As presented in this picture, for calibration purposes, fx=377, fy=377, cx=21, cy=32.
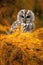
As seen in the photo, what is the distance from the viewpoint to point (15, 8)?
17344mm

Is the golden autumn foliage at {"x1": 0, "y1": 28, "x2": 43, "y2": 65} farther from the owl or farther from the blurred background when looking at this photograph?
the blurred background

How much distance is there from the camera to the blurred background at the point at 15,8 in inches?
658

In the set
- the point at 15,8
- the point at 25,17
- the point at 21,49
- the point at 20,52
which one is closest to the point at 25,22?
the point at 25,17

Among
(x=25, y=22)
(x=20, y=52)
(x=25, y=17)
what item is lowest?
(x=20, y=52)

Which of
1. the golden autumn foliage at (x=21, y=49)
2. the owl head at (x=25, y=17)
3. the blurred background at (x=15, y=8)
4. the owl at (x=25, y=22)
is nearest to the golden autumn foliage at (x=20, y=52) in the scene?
the golden autumn foliage at (x=21, y=49)

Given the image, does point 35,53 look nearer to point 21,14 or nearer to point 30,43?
point 30,43

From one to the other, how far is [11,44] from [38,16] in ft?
26.1

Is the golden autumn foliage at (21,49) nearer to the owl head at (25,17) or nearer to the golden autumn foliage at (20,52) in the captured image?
the golden autumn foliage at (20,52)

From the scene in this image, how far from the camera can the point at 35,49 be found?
32.0ft

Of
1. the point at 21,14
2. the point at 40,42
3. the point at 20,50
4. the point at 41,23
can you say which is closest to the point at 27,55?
the point at 20,50

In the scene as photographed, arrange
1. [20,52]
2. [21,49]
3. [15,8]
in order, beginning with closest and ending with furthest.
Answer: [20,52] < [21,49] < [15,8]

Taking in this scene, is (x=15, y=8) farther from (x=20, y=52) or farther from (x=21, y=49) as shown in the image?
(x=20, y=52)

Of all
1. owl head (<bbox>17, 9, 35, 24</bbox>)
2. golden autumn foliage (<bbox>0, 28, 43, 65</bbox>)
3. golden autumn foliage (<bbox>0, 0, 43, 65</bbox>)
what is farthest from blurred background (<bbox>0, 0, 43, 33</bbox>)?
golden autumn foliage (<bbox>0, 28, 43, 65</bbox>)

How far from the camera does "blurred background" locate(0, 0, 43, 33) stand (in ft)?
54.8
